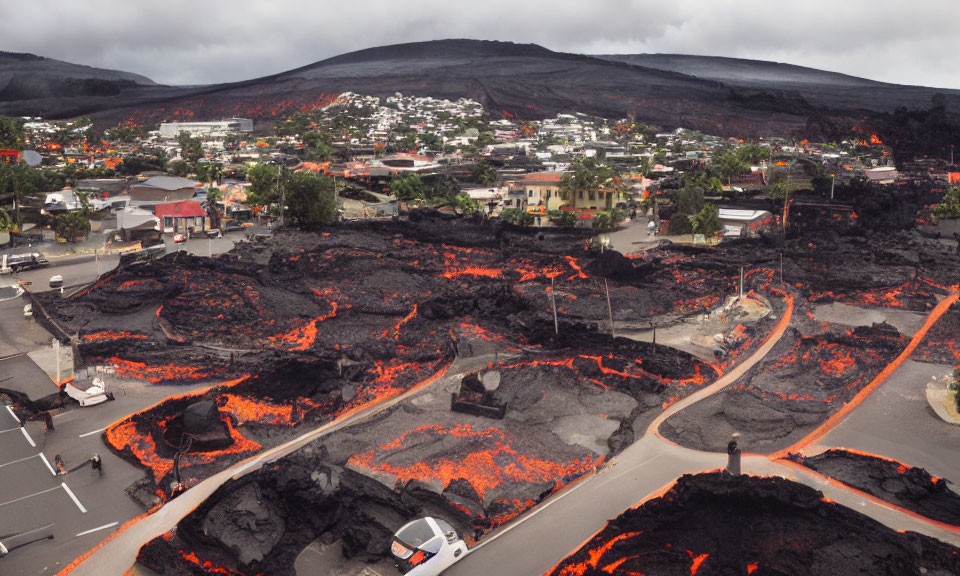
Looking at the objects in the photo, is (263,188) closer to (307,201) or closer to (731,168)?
(307,201)

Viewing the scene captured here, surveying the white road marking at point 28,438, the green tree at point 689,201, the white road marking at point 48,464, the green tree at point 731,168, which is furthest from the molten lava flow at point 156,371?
the green tree at point 731,168

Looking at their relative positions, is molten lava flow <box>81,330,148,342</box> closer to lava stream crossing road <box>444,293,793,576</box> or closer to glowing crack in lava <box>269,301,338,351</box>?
glowing crack in lava <box>269,301,338,351</box>

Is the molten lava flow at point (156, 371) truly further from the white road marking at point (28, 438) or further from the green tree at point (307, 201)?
the green tree at point (307, 201)

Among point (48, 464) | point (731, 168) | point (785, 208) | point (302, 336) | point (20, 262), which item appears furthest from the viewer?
point (731, 168)

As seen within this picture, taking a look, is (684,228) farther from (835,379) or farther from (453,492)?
(453,492)

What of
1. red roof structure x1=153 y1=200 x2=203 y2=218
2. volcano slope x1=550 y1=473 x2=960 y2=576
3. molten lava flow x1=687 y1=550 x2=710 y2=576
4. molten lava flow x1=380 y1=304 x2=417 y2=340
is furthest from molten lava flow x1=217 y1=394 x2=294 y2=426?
red roof structure x1=153 y1=200 x2=203 y2=218

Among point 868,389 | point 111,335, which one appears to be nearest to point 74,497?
point 111,335
